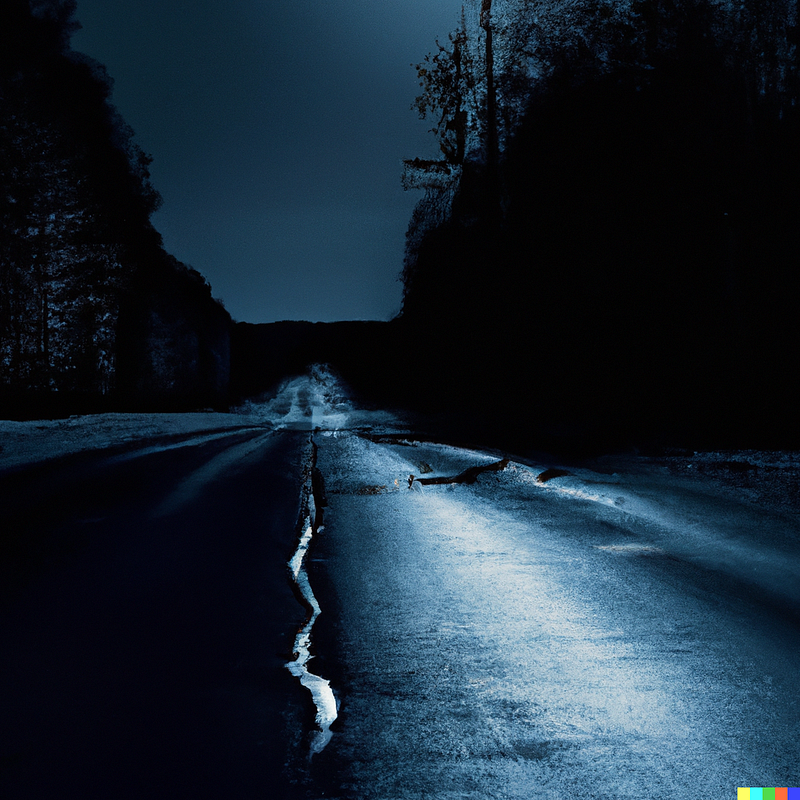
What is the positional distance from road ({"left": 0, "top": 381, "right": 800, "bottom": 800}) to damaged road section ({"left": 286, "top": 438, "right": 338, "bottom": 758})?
2cm

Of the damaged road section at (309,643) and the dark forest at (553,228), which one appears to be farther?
the dark forest at (553,228)

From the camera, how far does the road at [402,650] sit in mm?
1308

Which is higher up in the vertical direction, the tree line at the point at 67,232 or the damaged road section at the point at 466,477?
the tree line at the point at 67,232

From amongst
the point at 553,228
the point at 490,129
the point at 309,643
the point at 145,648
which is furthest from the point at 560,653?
the point at 490,129

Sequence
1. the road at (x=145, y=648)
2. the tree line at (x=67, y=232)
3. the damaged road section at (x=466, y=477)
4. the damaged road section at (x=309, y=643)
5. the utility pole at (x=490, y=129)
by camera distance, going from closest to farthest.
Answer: the road at (x=145, y=648), the damaged road section at (x=309, y=643), the damaged road section at (x=466, y=477), the tree line at (x=67, y=232), the utility pole at (x=490, y=129)

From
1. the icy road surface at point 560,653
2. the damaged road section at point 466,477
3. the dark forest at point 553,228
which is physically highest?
the dark forest at point 553,228

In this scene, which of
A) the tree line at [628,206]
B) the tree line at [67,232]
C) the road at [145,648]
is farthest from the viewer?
the tree line at [67,232]

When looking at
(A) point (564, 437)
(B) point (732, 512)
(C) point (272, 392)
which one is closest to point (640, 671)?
(B) point (732, 512)

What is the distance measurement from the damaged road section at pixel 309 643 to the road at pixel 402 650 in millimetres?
19

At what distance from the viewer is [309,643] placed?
75.6 inches

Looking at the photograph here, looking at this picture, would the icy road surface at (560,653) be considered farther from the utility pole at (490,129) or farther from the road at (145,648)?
the utility pole at (490,129)

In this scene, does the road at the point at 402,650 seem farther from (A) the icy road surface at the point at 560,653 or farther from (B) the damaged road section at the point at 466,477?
(B) the damaged road section at the point at 466,477

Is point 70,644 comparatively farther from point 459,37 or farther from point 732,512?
point 459,37

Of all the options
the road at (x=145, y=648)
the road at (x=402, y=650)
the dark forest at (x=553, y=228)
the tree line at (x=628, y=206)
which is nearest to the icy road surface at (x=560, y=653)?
the road at (x=402, y=650)
